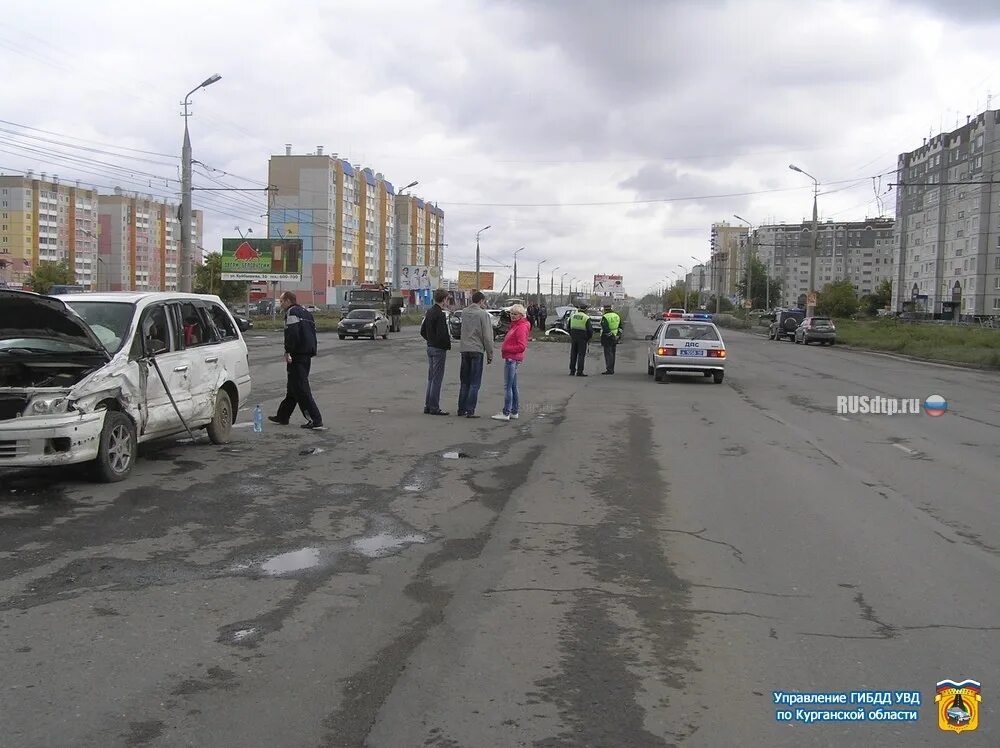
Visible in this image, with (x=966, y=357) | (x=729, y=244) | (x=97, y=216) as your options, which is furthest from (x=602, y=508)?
(x=729, y=244)

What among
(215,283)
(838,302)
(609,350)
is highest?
(215,283)

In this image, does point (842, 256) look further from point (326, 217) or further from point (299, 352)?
point (299, 352)

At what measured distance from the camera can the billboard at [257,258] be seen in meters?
64.8

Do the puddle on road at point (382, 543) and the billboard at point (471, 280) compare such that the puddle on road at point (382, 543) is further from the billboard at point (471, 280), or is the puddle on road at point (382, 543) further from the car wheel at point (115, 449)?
the billboard at point (471, 280)

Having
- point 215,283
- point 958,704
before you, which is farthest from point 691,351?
point 215,283

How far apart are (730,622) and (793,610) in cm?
46

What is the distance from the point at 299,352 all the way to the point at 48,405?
14.4 ft

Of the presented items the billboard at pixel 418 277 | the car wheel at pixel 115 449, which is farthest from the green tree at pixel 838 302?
the car wheel at pixel 115 449

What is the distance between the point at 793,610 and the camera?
201 inches

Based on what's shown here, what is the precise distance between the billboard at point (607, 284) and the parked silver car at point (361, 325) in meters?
49.4

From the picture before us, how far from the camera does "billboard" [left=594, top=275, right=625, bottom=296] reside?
9138cm

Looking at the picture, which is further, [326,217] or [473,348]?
[326,217]

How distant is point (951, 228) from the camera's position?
10431 cm

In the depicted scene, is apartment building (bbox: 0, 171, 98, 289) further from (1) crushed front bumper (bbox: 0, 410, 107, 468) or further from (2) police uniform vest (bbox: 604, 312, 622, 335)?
(1) crushed front bumper (bbox: 0, 410, 107, 468)
